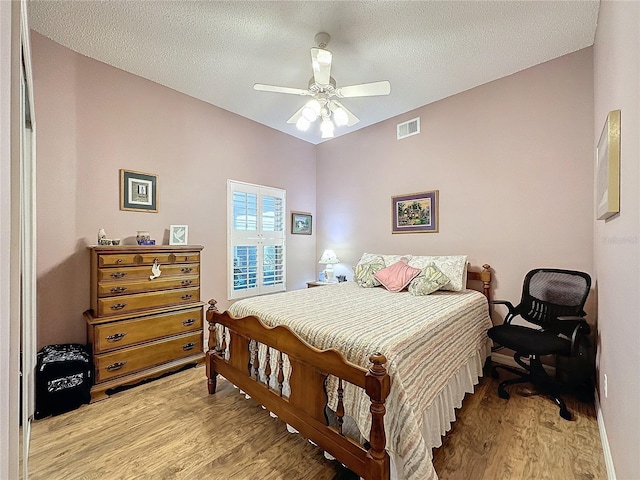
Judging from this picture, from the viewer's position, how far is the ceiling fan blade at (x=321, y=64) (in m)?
2.10

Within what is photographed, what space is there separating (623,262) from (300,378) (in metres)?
1.76

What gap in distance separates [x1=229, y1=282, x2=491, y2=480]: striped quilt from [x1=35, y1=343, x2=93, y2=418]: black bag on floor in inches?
48.1

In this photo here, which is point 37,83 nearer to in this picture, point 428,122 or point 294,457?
point 294,457

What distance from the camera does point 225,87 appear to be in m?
3.20

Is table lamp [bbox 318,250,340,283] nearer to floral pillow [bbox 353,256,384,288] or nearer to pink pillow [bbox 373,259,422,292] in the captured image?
floral pillow [bbox 353,256,384,288]

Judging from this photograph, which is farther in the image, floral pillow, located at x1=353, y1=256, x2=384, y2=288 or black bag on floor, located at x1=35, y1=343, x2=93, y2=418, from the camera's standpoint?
floral pillow, located at x1=353, y1=256, x2=384, y2=288

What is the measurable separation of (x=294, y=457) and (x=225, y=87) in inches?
138

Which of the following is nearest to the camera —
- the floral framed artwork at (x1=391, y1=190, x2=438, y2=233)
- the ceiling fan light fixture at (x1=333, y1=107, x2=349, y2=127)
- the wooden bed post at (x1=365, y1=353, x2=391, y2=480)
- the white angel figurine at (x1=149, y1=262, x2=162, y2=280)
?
the wooden bed post at (x1=365, y1=353, x2=391, y2=480)

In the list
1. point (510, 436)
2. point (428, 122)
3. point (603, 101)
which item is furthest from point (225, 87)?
point (510, 436)

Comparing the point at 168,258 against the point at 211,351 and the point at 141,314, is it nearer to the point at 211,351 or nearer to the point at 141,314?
the point at 141,314

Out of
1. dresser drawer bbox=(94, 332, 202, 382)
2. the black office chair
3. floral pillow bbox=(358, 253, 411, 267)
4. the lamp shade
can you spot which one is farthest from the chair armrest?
dresser drawer bbox=(94, 332, 202, 382)

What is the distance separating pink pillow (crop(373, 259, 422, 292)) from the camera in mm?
3066

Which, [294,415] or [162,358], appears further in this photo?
[162,358]

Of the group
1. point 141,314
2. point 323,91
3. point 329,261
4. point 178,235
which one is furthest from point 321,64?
point 329,261
